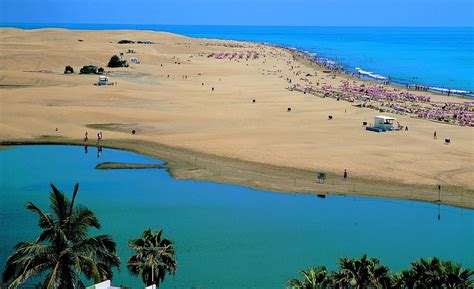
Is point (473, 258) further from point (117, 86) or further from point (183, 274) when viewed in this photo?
point (117, 86)

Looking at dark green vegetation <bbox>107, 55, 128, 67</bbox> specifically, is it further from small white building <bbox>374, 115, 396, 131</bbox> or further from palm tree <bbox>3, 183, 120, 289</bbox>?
palm tree <bbox>3, 183, 120, 289</bbox>

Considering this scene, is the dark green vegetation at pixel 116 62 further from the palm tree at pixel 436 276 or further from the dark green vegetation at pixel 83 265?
the palm tree at pixel 436 276

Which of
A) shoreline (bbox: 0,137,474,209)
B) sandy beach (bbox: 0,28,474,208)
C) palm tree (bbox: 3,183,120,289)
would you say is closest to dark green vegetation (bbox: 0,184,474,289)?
palm tree (bbox: 3,183,120,289)

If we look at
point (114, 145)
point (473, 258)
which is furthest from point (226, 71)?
point (473, 258)

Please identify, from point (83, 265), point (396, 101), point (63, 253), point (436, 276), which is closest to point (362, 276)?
point (436, 276)

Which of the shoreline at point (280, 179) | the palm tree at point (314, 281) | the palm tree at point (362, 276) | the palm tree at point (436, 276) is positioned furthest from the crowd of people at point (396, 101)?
the palm tree at point (314, 281)

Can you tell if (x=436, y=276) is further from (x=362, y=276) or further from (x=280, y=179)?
(x=280, y=179)
